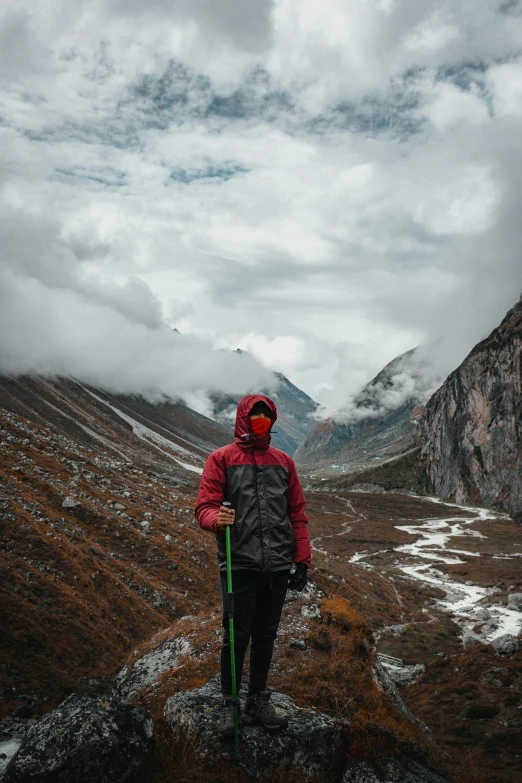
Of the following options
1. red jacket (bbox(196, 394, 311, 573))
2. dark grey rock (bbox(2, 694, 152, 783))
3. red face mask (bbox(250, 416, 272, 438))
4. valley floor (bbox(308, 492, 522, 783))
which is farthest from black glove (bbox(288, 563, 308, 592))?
valley floor (bbox(308, 492, 522, 783))

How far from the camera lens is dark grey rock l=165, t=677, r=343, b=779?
6.82 metres

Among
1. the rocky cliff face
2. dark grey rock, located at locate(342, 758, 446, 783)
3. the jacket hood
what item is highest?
the rocky cliff face

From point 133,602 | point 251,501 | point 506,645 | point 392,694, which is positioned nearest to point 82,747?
point 251,501

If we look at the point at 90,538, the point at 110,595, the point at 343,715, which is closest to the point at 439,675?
the point at 110,595

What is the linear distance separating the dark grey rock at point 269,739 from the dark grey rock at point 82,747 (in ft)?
2.84

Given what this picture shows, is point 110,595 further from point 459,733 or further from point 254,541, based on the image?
point 254,541

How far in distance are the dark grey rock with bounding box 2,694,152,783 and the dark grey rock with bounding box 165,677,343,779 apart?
87 cm

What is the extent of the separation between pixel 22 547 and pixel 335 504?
16469 cm

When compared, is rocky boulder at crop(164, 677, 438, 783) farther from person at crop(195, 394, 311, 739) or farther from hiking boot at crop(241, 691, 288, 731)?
person at crop(195, 394, 311, 739)

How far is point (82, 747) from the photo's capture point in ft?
20.1

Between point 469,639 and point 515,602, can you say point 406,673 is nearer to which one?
point 469,639

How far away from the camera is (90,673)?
14516 mm

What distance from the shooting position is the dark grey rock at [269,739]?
Answer: 6816mm

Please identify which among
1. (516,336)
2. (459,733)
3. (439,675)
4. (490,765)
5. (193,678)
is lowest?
(439,675)
